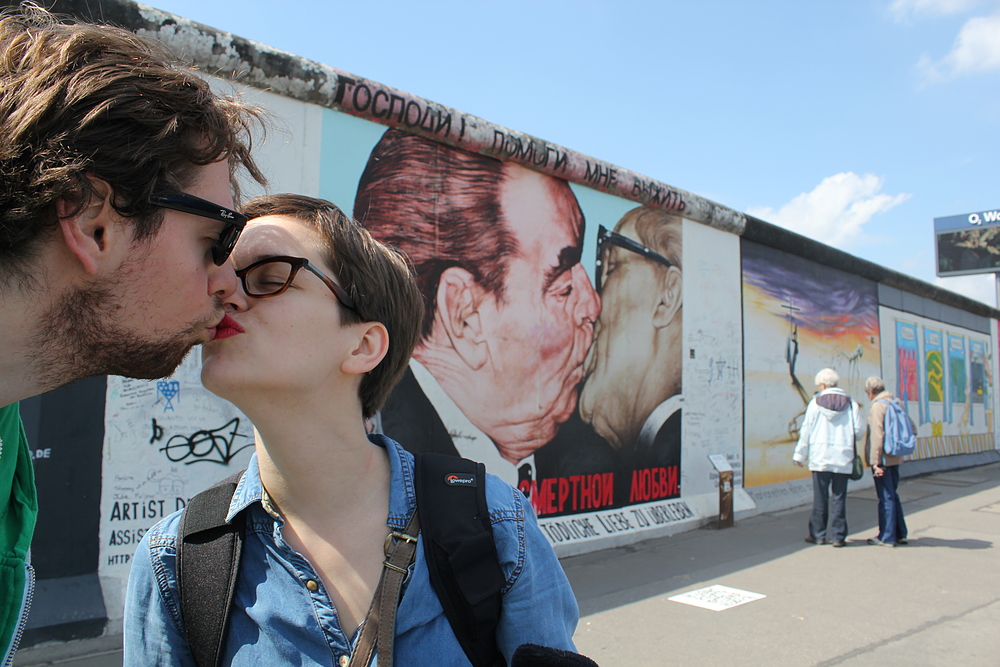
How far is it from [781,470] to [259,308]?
992cm

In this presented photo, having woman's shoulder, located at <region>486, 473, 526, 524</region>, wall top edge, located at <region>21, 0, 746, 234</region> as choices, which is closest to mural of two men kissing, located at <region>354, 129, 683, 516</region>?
wall top edge, located at <region>21, 0, 746, 234</region>

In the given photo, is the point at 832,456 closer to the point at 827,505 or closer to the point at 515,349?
the point at 827,505

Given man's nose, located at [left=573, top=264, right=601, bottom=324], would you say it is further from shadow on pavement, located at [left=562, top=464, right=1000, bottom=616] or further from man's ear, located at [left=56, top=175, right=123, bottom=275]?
man's ear, located at [left=56, top=175, right=123, bottom=275]

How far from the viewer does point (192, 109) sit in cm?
131

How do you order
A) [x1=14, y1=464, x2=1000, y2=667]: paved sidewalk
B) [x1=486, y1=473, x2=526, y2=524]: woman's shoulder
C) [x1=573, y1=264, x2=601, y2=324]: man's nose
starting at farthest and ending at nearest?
[x1=573, y1=264, x2=601, y2=324]: man's nose → [x1=14, y1=464, x2=1000, y2=667]: paved sidewalk → [x1=486, y1=473, x2=526, y2=524]: woman's shoulder

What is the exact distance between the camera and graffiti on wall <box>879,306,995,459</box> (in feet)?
46.3

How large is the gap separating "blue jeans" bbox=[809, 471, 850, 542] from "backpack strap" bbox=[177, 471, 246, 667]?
6979 mm

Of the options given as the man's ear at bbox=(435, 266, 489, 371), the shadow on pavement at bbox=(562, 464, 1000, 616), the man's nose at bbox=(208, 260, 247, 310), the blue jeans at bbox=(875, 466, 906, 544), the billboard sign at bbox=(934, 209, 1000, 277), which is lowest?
the shadow on pavement at bbox=(562, 464, 1000, 616)

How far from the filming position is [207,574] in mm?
1410

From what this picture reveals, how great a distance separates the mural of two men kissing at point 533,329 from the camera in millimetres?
5770

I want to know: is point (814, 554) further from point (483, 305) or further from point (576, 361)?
point (483, 305)

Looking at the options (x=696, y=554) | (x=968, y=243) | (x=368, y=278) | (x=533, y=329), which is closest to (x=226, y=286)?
(x=368, y=278)

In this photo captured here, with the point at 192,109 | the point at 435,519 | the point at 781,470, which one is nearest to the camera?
the point at 192,109

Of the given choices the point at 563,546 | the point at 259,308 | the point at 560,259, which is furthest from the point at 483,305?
the point at 259,308
